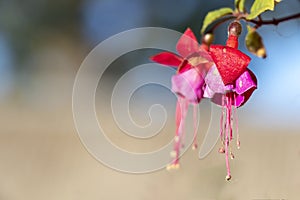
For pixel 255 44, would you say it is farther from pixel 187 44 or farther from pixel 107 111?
pixel 107 111

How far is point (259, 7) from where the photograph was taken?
13.3 inches

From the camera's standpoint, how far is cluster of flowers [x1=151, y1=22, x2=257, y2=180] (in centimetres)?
32

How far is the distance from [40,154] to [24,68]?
5.57ft

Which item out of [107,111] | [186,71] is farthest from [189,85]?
[107,111]

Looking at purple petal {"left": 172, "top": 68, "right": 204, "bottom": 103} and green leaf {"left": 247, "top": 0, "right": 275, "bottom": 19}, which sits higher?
green leaf {"left": 247, "top": 0, "right": 275, "bottom": 19}

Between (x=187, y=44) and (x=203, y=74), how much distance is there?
30mm

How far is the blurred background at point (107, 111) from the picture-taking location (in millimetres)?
714

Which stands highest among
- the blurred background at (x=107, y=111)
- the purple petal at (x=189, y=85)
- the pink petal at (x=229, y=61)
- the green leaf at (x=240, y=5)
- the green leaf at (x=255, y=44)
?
the blurred background at (x=107, y=111)

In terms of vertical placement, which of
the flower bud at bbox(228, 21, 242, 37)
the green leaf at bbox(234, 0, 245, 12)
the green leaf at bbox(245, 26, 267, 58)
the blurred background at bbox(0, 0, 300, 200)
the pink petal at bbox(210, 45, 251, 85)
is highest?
the blurred background at bbox(0, 0, 300, 200)

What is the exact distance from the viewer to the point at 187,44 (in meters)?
0.32

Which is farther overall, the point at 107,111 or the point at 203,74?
the point at 107,111

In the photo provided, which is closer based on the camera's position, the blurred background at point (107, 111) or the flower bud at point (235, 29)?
the flower bud at point (235, 29)

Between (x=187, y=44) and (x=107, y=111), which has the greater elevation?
(x=107, y=111)

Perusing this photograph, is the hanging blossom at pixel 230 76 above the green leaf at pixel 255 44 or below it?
above
